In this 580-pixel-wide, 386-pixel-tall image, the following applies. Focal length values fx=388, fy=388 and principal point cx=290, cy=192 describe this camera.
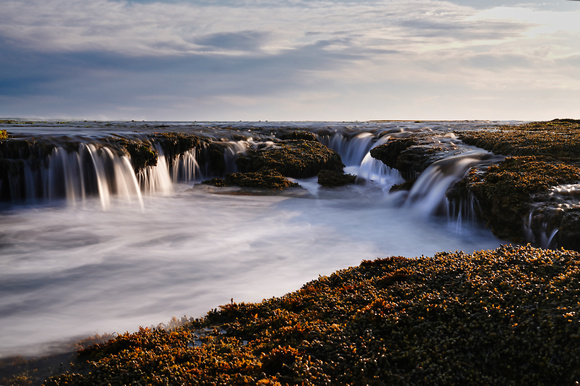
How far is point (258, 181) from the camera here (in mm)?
16969

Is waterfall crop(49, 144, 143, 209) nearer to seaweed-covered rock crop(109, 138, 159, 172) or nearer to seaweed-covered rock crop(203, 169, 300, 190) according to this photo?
seaweed-covered rock crop(109, 138, 159, 172)

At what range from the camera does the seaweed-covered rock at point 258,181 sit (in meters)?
16.8

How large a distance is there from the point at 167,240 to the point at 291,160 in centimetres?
1024

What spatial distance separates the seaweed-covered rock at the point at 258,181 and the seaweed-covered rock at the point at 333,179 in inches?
54.6

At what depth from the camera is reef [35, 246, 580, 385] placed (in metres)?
3.54

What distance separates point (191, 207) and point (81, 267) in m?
5.80

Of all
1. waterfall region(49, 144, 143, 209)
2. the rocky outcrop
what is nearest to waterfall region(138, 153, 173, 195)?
waterfall region(49, 144, 143, 209)

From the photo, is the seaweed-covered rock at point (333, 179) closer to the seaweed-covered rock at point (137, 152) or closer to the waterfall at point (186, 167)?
the waterfall at point (186, 167)

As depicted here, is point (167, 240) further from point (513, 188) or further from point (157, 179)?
point (513, 188)

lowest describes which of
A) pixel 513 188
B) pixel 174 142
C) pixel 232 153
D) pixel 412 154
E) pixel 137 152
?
pixel 513 188

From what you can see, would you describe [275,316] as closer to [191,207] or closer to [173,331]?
[173,331]

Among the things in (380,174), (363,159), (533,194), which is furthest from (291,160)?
(533,194)

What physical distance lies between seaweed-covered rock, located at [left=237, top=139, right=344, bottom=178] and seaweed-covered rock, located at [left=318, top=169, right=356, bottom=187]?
3.69ft

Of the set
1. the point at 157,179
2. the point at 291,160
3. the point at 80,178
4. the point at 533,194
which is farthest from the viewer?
the point at 291,160
